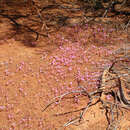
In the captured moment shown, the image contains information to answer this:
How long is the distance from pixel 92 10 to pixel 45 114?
4.44 m

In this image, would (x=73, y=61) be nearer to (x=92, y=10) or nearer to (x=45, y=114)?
(x=45, y=114)

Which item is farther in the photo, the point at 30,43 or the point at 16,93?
the point at 30,43

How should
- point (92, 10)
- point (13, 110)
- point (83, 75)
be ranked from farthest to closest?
point (92, 10)
point (83, 75)
point (13, 110)

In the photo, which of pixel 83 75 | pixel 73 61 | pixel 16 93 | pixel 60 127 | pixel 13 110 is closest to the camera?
pixel 60 127

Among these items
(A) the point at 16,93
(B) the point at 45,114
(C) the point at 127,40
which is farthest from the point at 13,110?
(C) the point at 127,40

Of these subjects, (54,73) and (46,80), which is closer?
(46,80)

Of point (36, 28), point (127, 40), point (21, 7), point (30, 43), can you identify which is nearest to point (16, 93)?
point (30, 43)

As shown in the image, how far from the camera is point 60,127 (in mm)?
3348

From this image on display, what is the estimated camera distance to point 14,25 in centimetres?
599

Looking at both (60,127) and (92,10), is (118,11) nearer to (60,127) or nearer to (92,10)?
(92,10)

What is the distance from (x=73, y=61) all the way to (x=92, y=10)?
286 centimetres

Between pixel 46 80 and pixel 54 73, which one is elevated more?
pixel 54 73

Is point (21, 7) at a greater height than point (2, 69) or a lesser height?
greater

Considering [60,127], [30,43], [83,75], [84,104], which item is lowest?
[60,127]
